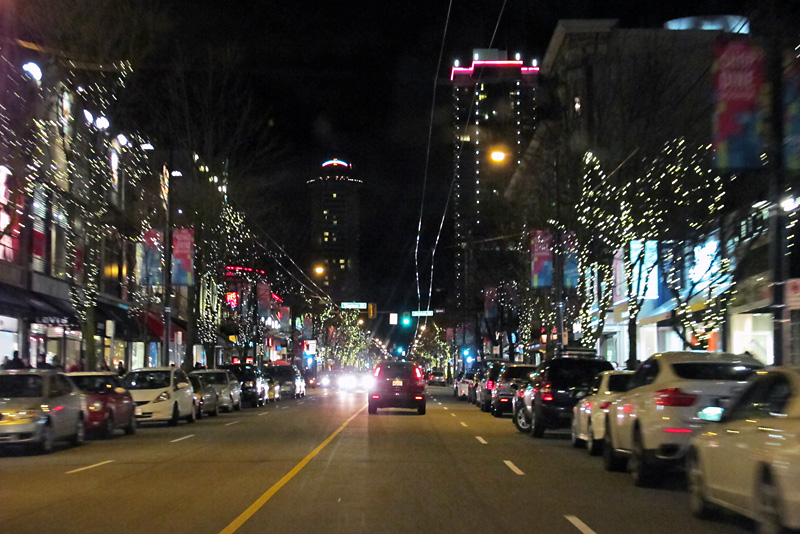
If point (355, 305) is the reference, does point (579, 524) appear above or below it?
below

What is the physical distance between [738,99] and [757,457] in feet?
29.4

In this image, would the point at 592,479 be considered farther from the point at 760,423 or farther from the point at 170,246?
the point at 170,246

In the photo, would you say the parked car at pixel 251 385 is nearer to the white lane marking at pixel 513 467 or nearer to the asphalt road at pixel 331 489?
the asphalt road at pixel 331 489

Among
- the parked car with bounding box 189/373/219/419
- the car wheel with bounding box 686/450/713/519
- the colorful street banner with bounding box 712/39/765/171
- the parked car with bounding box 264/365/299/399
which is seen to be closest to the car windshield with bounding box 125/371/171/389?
the parked car with bounding box 189/373/219/419

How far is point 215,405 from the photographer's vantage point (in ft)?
107

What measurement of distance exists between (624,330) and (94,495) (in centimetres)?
3912

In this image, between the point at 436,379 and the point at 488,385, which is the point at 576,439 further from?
the point at 436,379

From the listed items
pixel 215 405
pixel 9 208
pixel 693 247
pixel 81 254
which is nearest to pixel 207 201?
pixel 81 254

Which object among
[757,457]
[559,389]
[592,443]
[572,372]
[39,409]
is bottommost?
[592,443]

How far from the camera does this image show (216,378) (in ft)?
116

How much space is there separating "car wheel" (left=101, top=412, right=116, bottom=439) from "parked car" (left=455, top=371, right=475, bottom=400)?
23.7 m

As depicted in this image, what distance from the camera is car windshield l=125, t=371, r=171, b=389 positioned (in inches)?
1052

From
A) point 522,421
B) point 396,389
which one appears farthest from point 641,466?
point 396,389

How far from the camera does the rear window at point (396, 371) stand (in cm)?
3109
